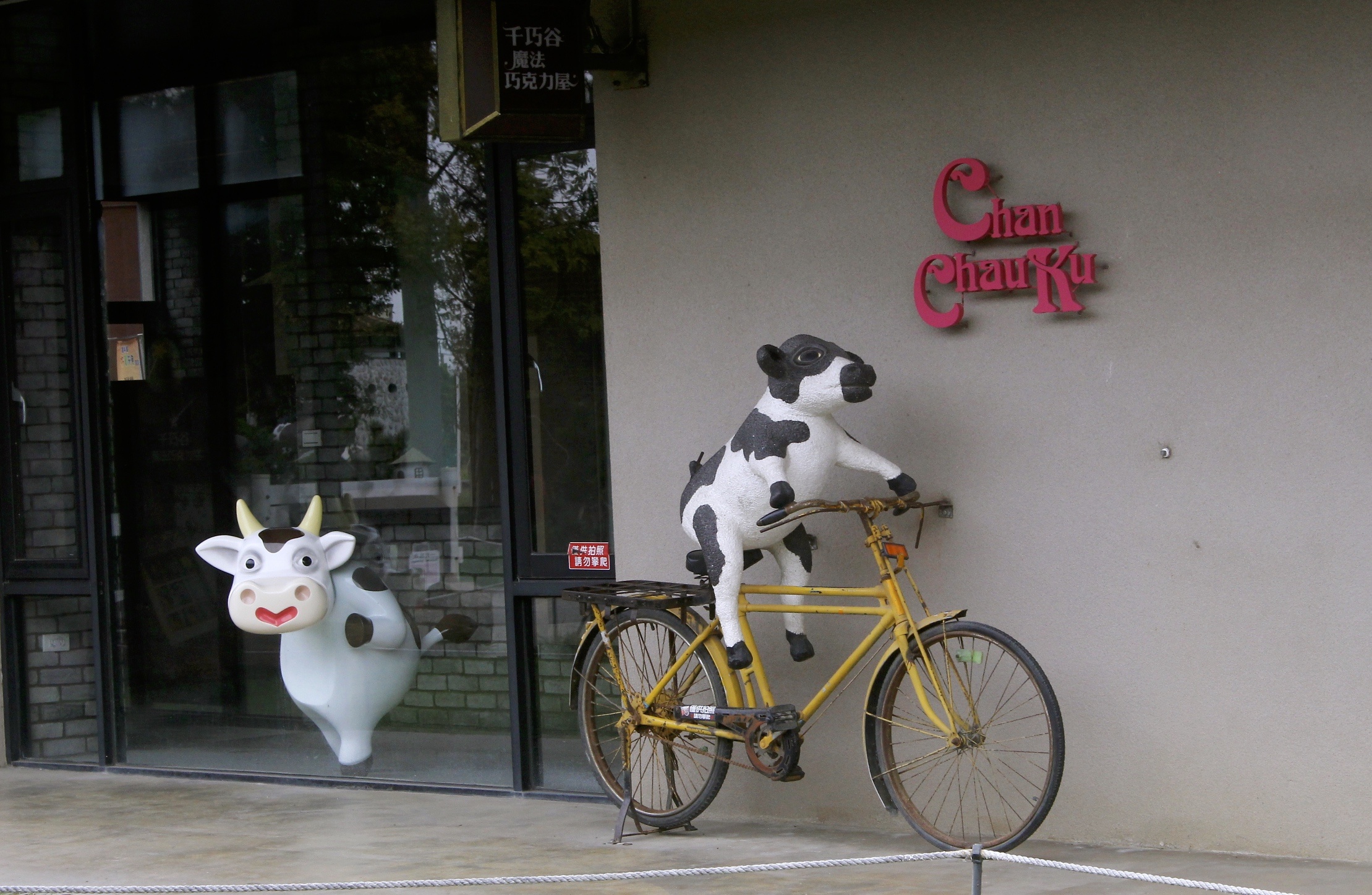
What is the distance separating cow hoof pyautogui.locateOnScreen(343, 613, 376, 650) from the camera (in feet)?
22.0

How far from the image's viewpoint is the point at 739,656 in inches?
205

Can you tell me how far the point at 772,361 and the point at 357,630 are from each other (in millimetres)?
2599

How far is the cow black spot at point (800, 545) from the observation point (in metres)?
5.44

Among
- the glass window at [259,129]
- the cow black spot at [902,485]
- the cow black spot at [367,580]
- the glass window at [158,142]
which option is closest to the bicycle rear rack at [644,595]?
the cow black spot at [902,485]

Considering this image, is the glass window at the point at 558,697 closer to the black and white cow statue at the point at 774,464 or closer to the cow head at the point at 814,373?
the black and white cow statue at the point at 774,464

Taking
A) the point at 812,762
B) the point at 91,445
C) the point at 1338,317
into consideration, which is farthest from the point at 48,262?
the point at 1338,317

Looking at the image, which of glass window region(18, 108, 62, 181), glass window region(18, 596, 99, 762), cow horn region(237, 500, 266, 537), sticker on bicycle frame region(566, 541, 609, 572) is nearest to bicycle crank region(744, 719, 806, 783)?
sticker on bicycle frame region(566, 541, 609, 572)

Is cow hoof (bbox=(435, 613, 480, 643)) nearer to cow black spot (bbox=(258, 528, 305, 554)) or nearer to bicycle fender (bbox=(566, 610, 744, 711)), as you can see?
cow black spot (bbox=(258, 528, 305, 554))

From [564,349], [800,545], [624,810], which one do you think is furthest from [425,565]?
[800,545]

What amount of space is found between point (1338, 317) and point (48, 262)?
5.78 meters

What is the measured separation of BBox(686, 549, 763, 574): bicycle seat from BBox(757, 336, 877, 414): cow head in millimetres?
628

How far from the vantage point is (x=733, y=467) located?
5246 mm

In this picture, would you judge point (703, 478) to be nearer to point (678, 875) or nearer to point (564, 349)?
point (564, 349)

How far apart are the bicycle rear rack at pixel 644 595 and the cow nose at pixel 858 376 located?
3.02 ft
